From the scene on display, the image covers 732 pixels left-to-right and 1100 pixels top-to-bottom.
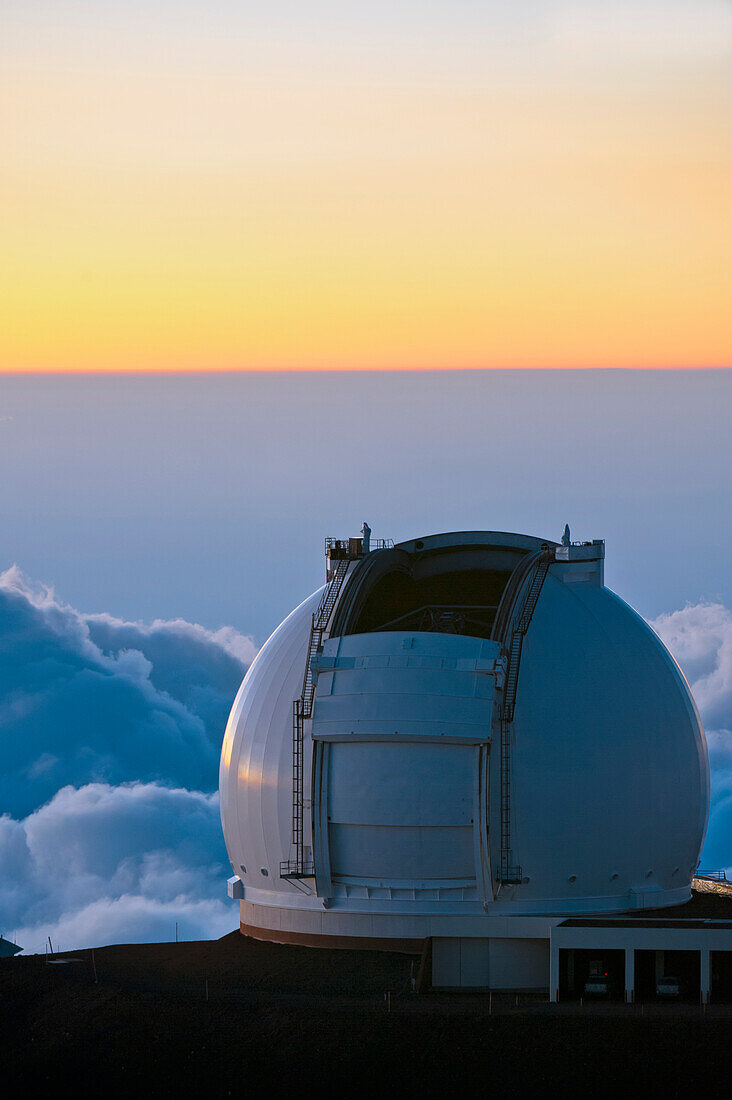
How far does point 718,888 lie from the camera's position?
48156mm

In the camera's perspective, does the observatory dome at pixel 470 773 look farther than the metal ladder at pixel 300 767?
No

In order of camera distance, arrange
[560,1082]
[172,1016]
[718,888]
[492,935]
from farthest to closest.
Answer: [718,888]
[492,935]
[172,1016]
[560,1082]

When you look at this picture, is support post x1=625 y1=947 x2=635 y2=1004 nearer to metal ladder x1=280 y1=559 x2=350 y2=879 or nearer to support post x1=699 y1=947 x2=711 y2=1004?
support post x1=699 y1=947 x2=711 y2=1004

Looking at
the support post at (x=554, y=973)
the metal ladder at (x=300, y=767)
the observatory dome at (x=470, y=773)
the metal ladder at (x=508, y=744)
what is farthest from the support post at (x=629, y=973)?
the metal ladder at (x=300, y=767)

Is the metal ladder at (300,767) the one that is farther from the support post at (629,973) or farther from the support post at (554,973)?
the support post at (629,973)

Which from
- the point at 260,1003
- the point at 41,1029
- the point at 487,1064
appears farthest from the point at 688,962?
the point at 41,1029

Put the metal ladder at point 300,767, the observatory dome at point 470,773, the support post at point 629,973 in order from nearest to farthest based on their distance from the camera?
1. the support post at point 629,973
2. the observatory dome at point 470,773
3. the metal ladder at point 300,767

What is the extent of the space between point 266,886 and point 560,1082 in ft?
36.0

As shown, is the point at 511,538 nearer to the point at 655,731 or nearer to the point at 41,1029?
the point at 655,731

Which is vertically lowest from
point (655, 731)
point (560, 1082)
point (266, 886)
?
point (560, 1082)

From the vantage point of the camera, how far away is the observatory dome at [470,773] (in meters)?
41.3

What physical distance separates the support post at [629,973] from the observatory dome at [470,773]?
2062 mm

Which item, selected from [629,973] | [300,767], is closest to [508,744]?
[300,767]

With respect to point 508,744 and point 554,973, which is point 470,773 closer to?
point 508,744
